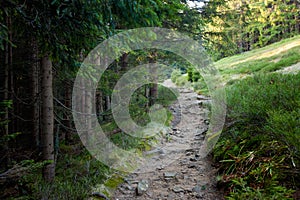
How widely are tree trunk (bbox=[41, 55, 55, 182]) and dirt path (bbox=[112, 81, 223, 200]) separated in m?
1.48

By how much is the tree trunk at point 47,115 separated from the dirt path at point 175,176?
148cm

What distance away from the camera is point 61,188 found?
378 centimetres

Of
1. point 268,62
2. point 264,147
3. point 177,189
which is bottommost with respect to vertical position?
point 177,189

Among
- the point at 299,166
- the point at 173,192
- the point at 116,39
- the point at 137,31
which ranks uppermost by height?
the point at 137,31

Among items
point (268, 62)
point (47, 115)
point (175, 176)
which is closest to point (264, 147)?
point (175, 176)

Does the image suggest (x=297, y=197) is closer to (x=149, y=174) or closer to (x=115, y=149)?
(x=149, y=174)

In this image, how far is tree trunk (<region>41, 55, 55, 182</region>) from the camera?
414cm

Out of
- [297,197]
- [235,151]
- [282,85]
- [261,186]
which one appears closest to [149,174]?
[235,151]

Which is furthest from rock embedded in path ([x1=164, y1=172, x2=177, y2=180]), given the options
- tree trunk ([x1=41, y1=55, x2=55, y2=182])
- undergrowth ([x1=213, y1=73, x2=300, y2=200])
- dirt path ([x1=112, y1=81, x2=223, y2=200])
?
tree trunk ([x1=41, y1=55, x2=55, y2=182])

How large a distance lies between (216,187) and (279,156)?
1358 millimetres

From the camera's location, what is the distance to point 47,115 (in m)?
4.20

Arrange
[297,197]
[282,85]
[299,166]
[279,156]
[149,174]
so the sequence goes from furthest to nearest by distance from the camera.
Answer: [149,174] < [282,85] < [279,156] < [299,166] < [297,197]

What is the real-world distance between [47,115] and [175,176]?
124 inches

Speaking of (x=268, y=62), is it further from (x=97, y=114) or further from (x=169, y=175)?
(x=97, y=114)
